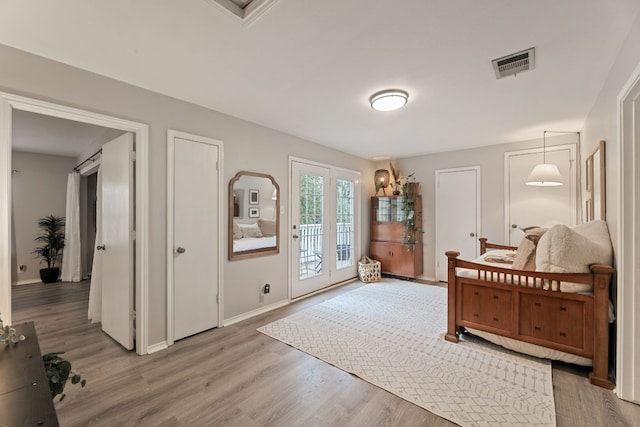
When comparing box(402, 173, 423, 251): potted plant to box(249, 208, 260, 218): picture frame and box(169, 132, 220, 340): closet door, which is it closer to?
box(249, 208, 260, 218): picture frame

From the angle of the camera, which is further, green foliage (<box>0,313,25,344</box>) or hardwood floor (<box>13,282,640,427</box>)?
hardwood floor (<box>13,282,640,427</box>)

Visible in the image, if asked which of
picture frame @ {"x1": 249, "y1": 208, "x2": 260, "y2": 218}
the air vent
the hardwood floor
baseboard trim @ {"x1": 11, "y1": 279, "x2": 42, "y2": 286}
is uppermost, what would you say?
the air vent

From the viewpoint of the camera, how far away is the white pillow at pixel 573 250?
2.13 metres

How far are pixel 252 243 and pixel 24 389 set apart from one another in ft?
8.19

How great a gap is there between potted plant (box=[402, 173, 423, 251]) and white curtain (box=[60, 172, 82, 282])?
612 cm

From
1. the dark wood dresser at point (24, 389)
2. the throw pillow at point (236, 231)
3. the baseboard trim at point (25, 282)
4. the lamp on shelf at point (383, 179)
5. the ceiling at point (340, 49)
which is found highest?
the ceiling at point (340, 49)

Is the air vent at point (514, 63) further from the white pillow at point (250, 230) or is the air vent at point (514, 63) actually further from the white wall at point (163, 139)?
the white pillow at point (250, 230)

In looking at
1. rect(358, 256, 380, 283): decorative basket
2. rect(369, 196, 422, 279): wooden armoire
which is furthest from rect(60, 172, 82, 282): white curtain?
rect(369, 196, 422, 279): wooden armoire

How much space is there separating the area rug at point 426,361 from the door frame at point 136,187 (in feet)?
3.98

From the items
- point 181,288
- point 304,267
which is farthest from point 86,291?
point 304,267

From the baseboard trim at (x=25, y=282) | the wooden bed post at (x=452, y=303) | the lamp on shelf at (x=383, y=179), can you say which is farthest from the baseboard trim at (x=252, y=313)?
the baseboard trim at (x=25, y=282)

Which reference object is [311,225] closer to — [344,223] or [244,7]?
[344,223]

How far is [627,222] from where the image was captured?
1.79 meters

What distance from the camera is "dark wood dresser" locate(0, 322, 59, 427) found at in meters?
0.79
